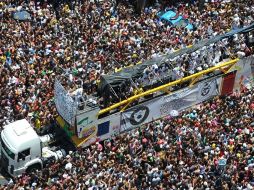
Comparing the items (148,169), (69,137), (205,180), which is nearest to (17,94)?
(69,137)

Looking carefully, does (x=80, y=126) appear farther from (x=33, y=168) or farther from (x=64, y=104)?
(x=33, y=168)

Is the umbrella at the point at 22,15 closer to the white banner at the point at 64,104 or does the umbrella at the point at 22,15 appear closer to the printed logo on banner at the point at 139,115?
the white banner at the point at 64,104

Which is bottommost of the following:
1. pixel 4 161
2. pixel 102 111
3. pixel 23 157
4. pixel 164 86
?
pixel 4 161

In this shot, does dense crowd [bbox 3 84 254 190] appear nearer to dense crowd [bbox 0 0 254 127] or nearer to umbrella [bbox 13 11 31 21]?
dense crowd [bbox 0 0 254 127]

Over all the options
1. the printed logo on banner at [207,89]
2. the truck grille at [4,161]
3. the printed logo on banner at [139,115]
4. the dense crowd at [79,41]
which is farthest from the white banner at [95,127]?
the printed logo on banner at [207,89]

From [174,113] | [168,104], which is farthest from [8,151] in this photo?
[174,113]

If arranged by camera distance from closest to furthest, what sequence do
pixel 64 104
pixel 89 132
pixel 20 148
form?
pixel 20 148 → pixel 64 104 → pixel 89 132

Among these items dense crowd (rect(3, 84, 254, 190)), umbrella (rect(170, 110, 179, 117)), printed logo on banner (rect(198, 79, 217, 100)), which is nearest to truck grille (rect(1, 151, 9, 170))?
dense crowd (rect(3, 84, 254, 190))
